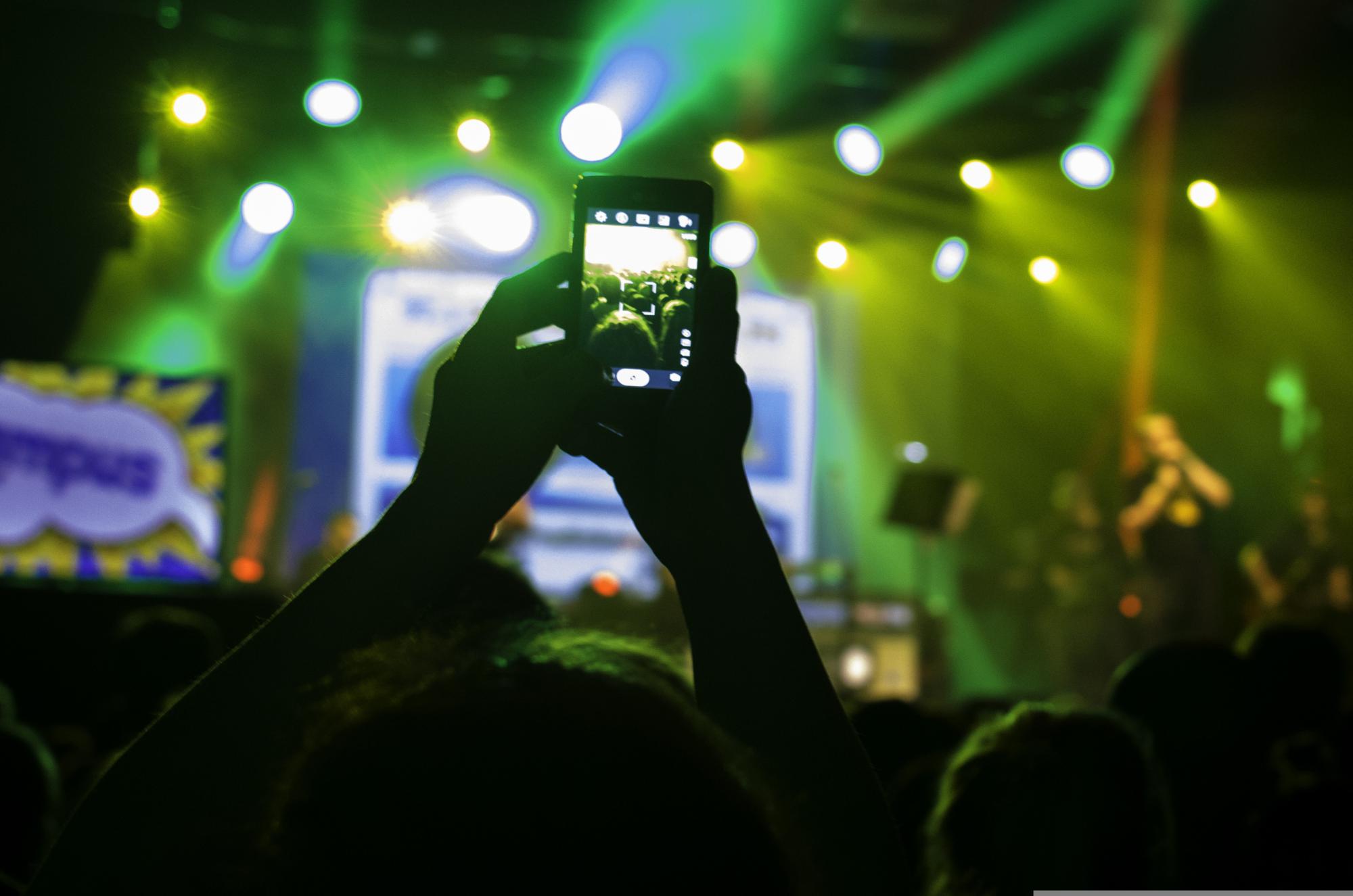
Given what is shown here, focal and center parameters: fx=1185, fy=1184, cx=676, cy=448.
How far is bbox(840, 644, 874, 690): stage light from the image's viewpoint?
756cm

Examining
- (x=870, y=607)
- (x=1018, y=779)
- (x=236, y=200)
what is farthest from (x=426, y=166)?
(x=1018, y=779)

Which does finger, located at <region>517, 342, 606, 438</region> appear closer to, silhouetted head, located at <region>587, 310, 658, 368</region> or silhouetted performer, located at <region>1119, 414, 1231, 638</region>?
silhouetted head, located at <region>587, 310, 658, 368</region>

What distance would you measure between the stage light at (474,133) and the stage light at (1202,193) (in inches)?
159

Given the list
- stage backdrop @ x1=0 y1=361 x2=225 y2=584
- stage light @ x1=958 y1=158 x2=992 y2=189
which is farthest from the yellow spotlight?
stage backdrop @ x1=0 y1=361 x2=225 y2=584

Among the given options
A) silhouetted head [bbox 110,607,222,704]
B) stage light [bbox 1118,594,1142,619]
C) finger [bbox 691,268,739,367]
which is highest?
finger [bbox 691,268,739,367]

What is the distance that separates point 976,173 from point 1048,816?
557cm

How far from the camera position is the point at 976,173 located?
6633 mm

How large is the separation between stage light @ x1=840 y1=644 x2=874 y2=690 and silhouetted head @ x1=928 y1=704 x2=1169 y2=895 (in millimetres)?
5977

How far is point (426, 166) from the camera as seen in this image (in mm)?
6773

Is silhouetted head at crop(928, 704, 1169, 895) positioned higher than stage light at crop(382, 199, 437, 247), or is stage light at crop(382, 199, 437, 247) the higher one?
stage light at crop(382, 199, 437, 247)

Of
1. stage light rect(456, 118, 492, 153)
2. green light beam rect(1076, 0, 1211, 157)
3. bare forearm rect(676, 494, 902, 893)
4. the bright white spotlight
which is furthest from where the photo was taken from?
the bright white spotlight

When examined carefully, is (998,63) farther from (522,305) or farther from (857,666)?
(522,305)

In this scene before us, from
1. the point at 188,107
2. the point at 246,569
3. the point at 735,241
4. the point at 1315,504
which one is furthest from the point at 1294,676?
the point at 246,569

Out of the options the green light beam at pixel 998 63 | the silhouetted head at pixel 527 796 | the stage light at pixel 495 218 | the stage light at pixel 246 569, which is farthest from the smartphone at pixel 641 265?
the stage light at pixel 246 569
